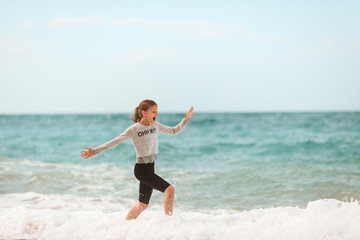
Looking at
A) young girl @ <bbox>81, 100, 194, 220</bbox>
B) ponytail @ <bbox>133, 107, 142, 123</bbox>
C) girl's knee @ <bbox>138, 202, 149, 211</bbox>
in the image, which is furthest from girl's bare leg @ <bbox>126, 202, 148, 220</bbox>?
ponytail @ <bbox>133, 107, 142, 123</bbox>

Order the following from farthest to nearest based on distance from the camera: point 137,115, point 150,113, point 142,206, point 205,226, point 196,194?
point 196,194
point 205,226
point 142,206
point 137,115
point 150,113

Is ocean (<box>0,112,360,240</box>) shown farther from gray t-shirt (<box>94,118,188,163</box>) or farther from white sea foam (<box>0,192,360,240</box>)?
gray t-shirt (<box>94,118,188,163</box>)

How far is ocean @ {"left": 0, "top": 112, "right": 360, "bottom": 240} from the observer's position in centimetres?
485

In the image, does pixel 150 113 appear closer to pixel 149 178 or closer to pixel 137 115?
pixel 137 115

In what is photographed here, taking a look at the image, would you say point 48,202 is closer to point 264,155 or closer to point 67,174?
point 67,174

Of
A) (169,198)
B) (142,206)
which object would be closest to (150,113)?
(169,198)

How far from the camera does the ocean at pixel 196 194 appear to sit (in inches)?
191

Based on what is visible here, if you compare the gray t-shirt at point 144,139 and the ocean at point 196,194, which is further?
the ocean at point 196,194

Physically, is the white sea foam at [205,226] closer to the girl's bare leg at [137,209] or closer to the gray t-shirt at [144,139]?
the girl's bare leg at [137,209]

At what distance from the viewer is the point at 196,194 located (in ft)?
27.0

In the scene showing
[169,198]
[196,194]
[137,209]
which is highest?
[169,198]

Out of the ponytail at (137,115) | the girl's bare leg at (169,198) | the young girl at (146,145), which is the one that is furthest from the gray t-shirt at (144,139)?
the girl's bare leg at (169,198)

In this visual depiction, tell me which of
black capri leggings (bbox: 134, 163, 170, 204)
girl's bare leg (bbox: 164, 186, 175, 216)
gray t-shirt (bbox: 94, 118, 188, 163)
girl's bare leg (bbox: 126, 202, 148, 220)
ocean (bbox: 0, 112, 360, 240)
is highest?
gray t-shirt (bbox: 94, 118, 188, 163)

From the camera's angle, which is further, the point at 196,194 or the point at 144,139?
the point at 196,194
